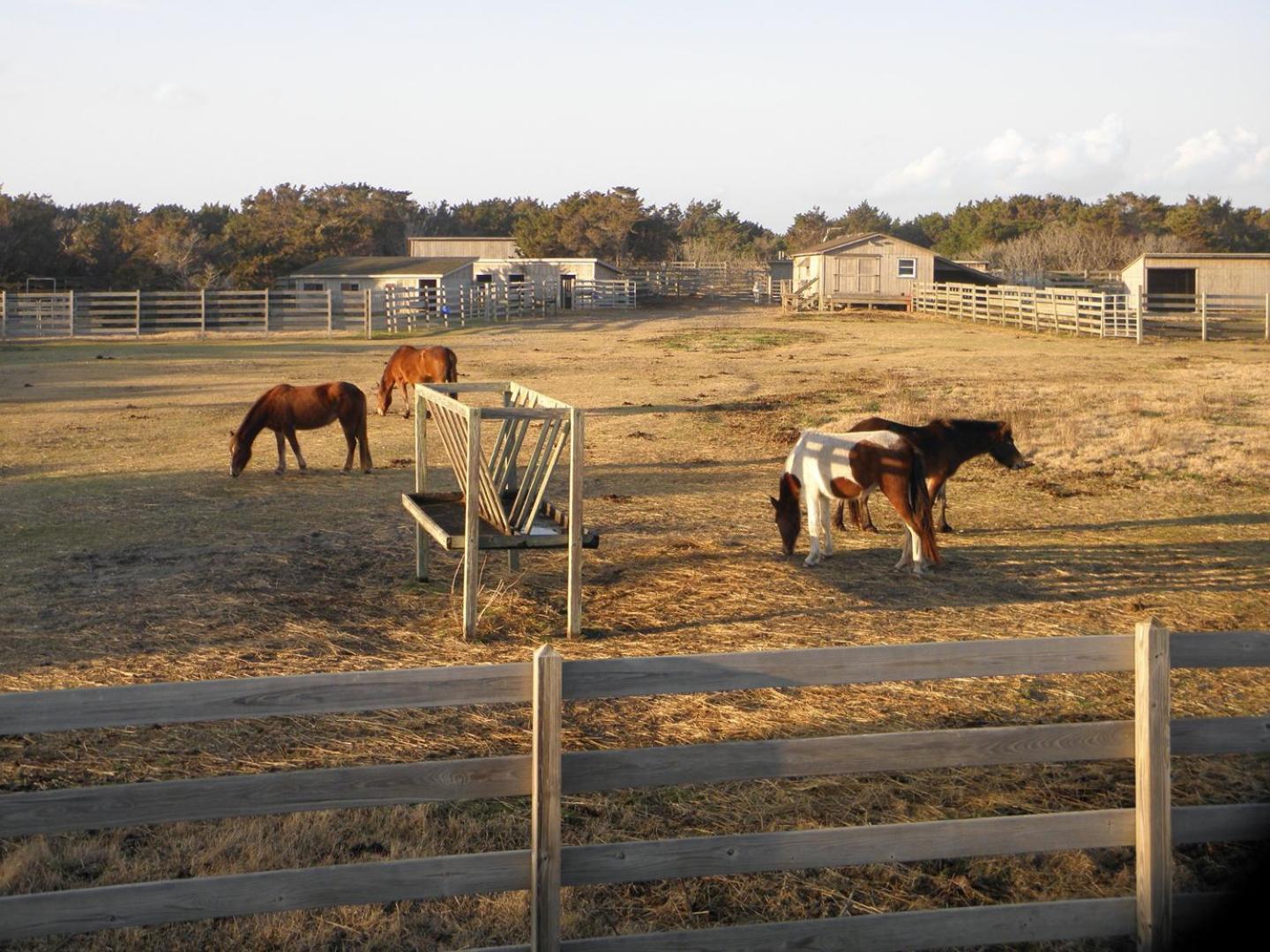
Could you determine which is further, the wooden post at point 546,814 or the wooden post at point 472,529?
the wooden post at point 472,529

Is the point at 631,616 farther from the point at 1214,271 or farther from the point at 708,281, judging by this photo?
the point at 708,281

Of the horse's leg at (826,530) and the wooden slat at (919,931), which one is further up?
the horse's leg at (826,530)

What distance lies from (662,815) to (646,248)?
77.5 meters

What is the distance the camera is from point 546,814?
165 inches

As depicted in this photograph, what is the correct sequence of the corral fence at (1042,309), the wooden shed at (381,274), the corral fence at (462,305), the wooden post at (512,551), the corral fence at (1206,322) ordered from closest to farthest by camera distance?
1. the wooden post at (512,551)
2. the corral fence at (1042,309)
3. the corral fence at (1206,322)
4. the corral fence at (462,305)
5. the wooden shed at (381,274)

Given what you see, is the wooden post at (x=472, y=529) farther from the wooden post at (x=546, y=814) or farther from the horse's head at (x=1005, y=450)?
the horse's head at (x=1005, y=450)

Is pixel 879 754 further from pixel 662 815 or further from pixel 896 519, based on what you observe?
pixel 896 519

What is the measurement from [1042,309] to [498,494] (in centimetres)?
3616

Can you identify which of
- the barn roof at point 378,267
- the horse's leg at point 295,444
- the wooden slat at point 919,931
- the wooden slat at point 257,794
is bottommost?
the wooden slat at point 919,931

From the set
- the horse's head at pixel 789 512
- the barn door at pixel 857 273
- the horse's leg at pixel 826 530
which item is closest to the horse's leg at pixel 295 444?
the horse's head at pixel 789 512

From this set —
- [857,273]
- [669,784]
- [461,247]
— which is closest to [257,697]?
[669,784]

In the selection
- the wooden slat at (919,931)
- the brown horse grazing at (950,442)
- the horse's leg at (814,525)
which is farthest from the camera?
the brown horse grazing at (950,442)

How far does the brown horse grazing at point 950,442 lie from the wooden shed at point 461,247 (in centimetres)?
6766

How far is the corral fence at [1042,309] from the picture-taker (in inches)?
1533
